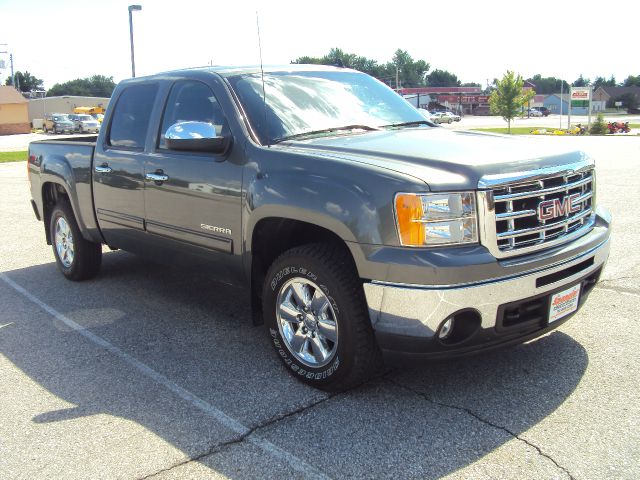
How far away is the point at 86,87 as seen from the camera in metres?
134

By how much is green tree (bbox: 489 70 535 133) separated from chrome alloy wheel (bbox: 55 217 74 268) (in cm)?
4965

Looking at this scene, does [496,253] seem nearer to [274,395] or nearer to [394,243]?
[394,243]

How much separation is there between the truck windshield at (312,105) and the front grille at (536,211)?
1.43 metres

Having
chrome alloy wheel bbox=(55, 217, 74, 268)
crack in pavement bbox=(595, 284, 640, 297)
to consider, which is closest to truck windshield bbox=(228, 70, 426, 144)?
crack in pavement bbox=(595, 284, 640, 297)

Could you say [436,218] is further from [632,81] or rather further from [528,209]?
[632,81]

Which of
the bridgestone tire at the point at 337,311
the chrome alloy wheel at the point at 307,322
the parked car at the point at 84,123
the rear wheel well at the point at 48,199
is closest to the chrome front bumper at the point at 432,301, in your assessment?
the bridgestone tire at the point at 337,311

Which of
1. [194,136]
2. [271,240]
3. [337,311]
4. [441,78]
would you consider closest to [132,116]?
[194,136]

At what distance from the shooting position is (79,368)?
4285mm

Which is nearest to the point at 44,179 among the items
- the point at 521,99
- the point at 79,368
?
the point at 79,368

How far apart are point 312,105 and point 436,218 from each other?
5.55 feet

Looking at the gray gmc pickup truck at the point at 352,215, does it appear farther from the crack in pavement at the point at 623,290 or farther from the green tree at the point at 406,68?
the green tree at the point at 406,68

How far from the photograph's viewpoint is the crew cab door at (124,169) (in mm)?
5191

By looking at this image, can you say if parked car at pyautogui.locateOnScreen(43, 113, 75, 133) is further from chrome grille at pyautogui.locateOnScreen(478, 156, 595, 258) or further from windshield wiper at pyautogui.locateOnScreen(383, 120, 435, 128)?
chrome grille at pyautogui.locateOnScreen(478, 156, 595, 258)

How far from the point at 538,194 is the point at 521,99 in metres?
52.6
